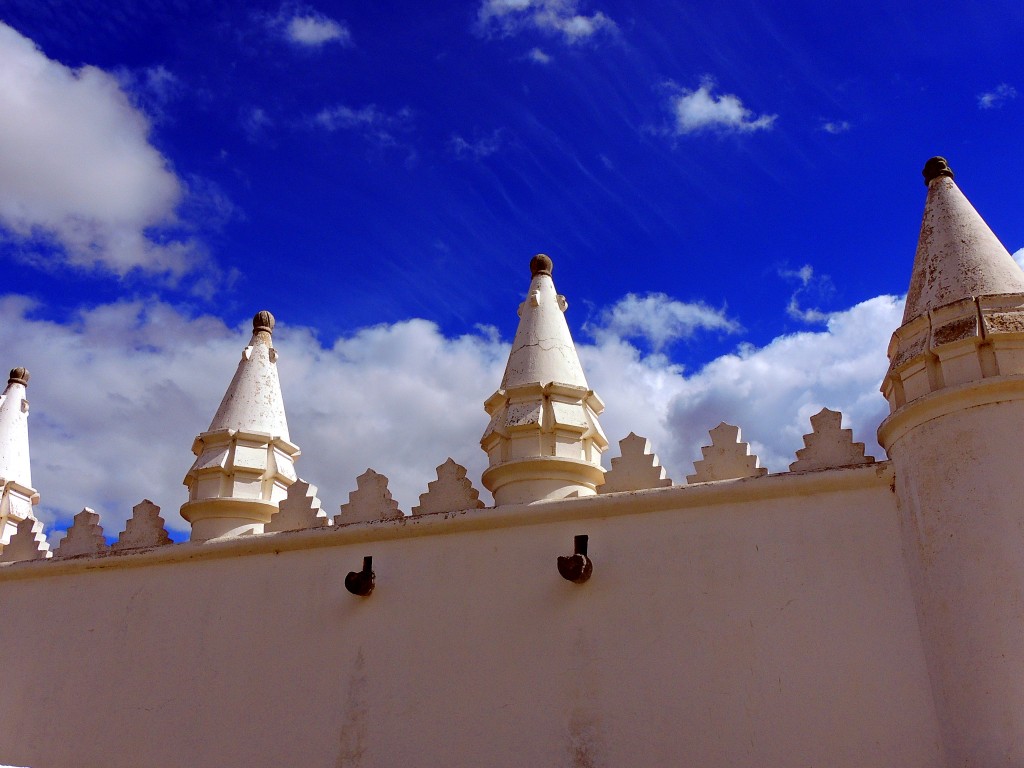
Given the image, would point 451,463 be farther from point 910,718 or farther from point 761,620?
point 910,718

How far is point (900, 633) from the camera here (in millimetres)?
6488

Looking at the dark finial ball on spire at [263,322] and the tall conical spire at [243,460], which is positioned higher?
the dark finial ball on spire at [263,322]

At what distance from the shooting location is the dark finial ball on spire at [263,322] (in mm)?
11469

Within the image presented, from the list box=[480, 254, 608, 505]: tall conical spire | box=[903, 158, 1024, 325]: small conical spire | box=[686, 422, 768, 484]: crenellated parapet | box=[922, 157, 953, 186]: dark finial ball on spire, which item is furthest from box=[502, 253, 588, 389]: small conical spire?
box=[922, 157, 953, 186]: dark finial ball on spire

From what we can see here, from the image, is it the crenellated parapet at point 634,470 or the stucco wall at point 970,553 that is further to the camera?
the crenellated parapet at point 634,470

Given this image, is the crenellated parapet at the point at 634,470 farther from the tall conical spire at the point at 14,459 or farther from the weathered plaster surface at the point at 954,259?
the tall conical spire at the point at 14,459

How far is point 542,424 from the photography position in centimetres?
863

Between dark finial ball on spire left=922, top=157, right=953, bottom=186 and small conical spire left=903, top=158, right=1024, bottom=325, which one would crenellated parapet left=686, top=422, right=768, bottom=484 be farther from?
dark finial ball on spire left=922, top=157, right=953, bottom=186

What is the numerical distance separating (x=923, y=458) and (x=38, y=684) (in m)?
9.34

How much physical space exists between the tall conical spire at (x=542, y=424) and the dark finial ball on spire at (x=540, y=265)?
745 millimetres

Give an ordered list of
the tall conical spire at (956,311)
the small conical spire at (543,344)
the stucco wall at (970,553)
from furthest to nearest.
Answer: the small conical spire at (543,344) → the tall conical spire at (956,311) → the stucco wall at (970,553)

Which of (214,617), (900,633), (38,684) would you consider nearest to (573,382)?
(900,633)

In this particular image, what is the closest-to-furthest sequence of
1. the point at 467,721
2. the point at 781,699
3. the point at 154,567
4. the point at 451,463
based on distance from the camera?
the point at 781,699 < the point at 467,721 < the point at 451,463 < the point at 154,567

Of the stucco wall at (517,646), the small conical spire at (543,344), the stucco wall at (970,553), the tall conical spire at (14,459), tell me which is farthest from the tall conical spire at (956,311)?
the tall conical spire at (14,459)
